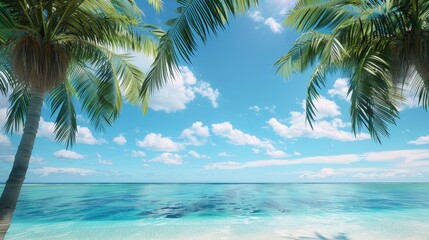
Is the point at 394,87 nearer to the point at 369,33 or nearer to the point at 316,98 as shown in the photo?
the point at 369,33

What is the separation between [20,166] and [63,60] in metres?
1.73

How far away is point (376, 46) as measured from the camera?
195 inches

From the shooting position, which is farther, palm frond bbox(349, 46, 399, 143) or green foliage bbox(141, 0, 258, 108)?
palm frond bbox(349, 46, 399, 143)

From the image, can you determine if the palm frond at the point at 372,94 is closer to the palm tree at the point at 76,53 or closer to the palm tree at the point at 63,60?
the palm tree at the point at 76,53

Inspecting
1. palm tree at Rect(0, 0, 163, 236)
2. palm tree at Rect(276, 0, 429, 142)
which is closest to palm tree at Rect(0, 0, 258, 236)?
palm tree at Rect(0, 0, 163, 236)

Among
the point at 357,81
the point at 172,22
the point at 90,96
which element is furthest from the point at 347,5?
the point at 90,96

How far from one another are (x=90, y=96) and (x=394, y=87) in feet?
21.2

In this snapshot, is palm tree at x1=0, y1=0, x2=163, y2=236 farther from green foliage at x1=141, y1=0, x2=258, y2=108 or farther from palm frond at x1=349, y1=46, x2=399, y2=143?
palm frond at x1=349, y1=46, x2=399, y2=143

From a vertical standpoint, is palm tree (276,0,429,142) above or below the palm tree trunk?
above

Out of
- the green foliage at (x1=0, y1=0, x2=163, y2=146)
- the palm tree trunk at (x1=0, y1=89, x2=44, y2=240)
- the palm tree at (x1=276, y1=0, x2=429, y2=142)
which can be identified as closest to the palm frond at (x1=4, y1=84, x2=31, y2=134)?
the green foliage at (x1=0, y1=0, x2=163, y2=146)

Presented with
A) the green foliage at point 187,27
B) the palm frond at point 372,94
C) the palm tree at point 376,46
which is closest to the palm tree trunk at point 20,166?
the green foliage at point 187,27

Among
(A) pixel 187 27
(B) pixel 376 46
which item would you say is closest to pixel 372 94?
(B) pixel 376 46

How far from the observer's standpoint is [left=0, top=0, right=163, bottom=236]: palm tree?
382cm

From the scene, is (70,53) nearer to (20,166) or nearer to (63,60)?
(63,60)
